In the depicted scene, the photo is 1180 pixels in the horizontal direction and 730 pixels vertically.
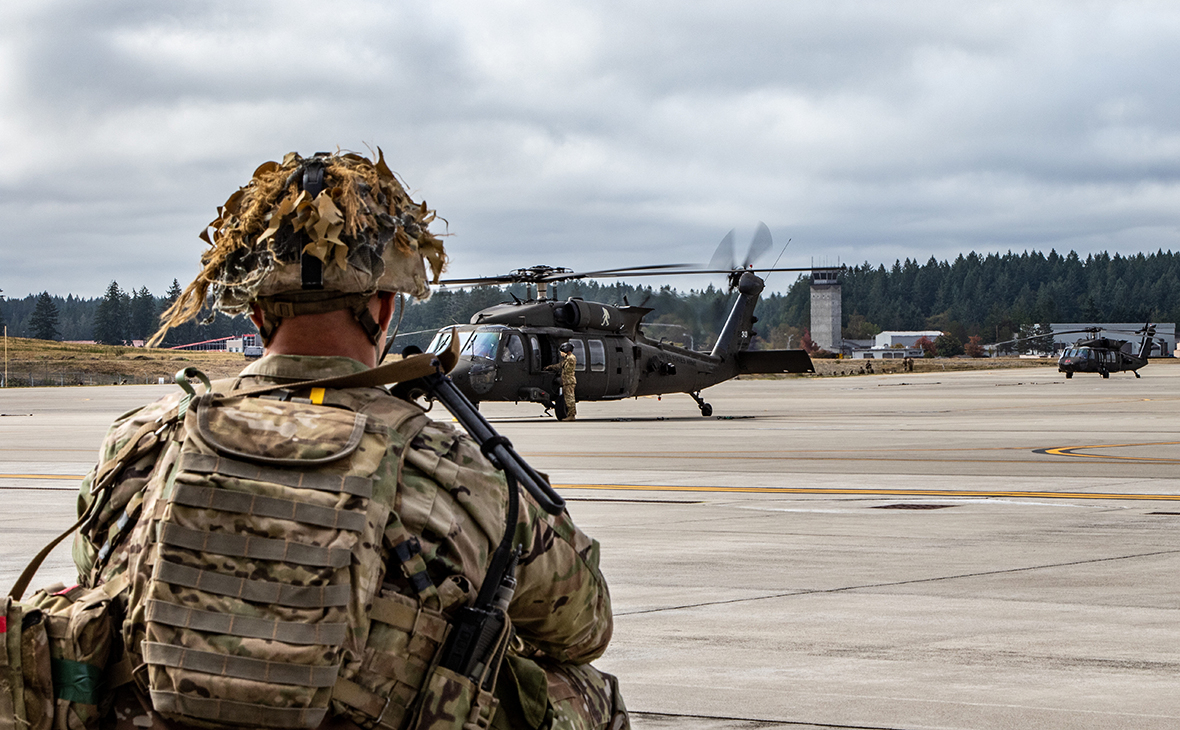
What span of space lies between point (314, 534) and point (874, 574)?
5898mm

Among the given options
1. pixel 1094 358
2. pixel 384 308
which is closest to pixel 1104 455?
pixel 384 308

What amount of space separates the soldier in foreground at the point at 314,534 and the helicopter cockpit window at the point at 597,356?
81.5 feet

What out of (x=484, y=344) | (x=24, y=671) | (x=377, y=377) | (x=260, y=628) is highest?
(x=377, y=377)

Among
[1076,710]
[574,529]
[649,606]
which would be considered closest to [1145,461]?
[649,606]

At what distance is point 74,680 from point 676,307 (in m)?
29.7

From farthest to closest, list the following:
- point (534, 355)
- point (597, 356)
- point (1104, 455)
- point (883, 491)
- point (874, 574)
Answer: point (597, 356) → point (534, 355) → point (1104, 455) → point (883, 491) → point (874, 574)

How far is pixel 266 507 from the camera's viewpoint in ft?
7.15

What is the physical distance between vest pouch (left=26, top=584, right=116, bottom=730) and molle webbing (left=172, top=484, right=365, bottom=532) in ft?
1.16

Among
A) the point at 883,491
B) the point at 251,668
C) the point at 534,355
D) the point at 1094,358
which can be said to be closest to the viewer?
the point at 251,668

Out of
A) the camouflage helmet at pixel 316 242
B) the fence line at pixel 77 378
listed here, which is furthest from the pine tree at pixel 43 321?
the camouflage helmet at pixel 316 242

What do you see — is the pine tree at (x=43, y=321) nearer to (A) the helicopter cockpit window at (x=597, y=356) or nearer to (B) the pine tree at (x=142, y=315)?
(B) the pine tree at (x=142, y=315)

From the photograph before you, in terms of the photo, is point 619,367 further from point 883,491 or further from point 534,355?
point 883,491

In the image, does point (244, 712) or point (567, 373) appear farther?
point (567, 373)

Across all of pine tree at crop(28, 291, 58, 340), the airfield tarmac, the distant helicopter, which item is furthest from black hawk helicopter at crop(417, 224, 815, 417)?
pine tree at crop(28, 291, 58, 340)
